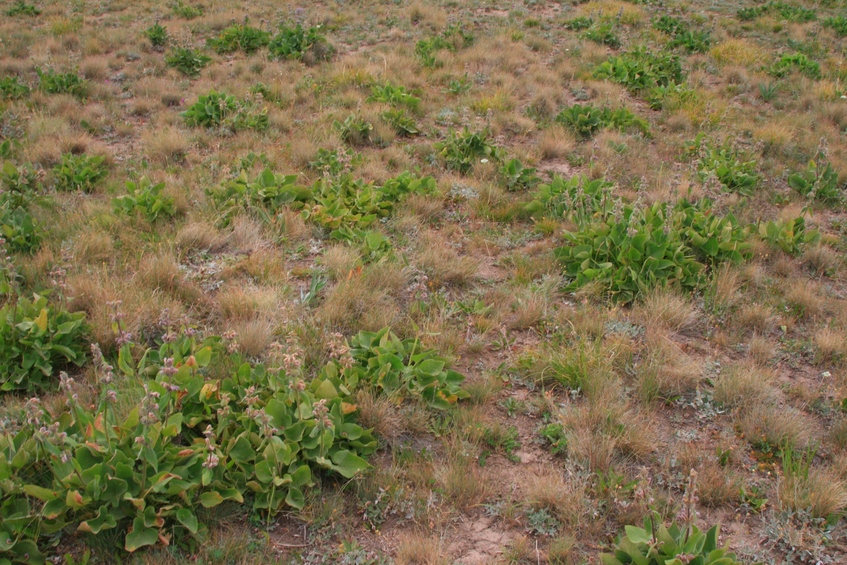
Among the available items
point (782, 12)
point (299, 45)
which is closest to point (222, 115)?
point (299, 45)

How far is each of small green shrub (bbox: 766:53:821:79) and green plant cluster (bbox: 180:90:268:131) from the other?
7726 millimetres

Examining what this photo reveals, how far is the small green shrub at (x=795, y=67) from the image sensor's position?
9.89 m

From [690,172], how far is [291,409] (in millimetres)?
5359

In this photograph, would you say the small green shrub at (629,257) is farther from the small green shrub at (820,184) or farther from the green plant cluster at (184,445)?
the small green shrub at (820,184)

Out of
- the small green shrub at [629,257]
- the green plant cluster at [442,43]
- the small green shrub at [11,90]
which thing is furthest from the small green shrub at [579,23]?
the small green shrub at [11,90]

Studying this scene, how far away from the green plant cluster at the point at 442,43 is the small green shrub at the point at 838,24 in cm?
663

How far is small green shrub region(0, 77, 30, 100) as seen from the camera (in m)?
8.12

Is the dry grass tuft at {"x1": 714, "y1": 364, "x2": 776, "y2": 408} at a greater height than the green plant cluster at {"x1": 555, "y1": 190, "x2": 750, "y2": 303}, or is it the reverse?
the green plant cluster at {"x1": 555, "y1": 190, "x2": 750, "y2": 303}

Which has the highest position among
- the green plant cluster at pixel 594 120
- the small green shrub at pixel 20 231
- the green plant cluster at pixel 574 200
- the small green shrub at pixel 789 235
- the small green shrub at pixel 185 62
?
the small green shrub at pixel 185 62

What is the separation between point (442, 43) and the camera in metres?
10.7

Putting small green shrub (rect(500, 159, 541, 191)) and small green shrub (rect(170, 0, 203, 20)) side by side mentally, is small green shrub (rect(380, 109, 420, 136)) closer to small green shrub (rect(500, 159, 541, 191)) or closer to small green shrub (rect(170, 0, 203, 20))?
small green shrub (rect(500, 159, 541, 191))

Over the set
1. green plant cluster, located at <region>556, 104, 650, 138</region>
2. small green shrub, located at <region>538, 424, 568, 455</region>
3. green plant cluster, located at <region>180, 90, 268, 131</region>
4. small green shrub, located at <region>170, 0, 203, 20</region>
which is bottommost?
small green shrub, located at <region>538, 424, 568, 455</region>

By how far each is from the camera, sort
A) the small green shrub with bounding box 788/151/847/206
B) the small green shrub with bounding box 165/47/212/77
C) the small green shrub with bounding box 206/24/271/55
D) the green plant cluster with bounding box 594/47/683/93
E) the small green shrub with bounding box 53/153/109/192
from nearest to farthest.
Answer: the small green shrub with bounding box 53/153/109/192
the small green shrub with bounding box 788/151/847/206
the green plant cluster with bounding box 594/47/683/93
the small green shrub with bounding box 165/47/212/77
the small green shrub with bounding box 206/24/271/55

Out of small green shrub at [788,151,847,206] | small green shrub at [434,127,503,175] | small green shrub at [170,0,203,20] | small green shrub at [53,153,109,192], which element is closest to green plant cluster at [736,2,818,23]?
small green shrub at [788,151,847,206]
